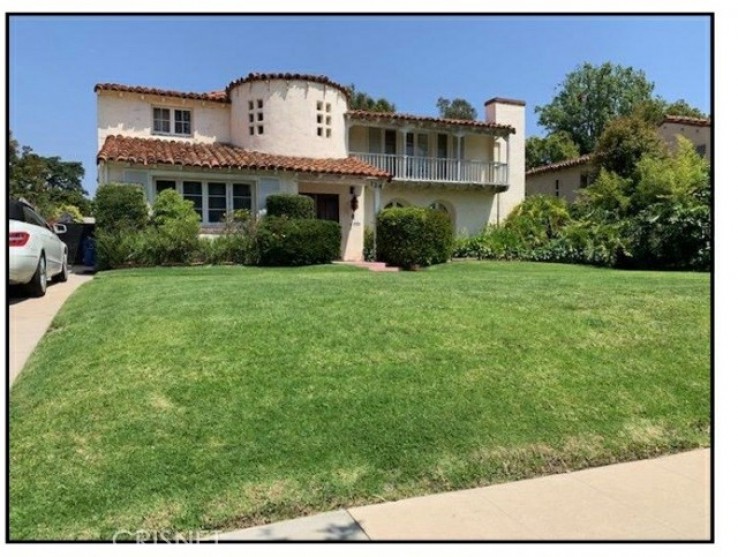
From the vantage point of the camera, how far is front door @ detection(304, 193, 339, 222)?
68.9ft

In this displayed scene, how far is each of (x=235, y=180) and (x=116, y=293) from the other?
10.1 meters

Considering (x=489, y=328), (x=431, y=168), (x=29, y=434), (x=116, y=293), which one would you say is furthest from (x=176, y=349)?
(x=431, y=168)

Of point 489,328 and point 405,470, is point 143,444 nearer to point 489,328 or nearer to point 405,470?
point 405,470

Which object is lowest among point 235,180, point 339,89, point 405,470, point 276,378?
point 405,470

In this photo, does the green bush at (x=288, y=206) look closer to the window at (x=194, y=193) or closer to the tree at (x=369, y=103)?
the window at (x=194, y=193)

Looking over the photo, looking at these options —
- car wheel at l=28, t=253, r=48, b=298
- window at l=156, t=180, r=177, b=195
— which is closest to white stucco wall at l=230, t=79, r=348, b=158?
window at l=156, t=180, r=177, b=195

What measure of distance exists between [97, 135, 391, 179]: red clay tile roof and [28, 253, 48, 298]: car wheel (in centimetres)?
716

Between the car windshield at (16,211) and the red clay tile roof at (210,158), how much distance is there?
7.05 metres

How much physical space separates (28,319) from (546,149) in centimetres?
4008

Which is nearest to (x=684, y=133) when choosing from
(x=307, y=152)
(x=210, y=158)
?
(x=307, y=152)

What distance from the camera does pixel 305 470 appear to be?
12.7 feet

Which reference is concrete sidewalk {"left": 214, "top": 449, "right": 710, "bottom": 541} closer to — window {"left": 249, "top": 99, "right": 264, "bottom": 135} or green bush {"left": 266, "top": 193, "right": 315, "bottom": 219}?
green bush {"left": 266, "top": 193, "right": 315, "bottom": 219}

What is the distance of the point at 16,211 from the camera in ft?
31.8

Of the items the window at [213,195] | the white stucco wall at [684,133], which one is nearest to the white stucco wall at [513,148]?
the white stucco wall at [684,133]
